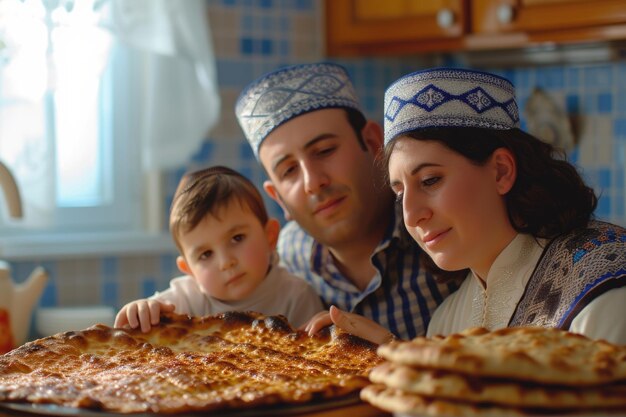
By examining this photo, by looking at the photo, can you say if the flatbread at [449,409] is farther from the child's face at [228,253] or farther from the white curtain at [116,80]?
the white curtain at [116,80]

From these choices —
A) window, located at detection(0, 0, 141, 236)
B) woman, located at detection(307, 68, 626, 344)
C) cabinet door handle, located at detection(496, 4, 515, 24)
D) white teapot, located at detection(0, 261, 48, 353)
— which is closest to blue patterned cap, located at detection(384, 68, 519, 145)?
woman, located at detection(307, 68, 626, 344)

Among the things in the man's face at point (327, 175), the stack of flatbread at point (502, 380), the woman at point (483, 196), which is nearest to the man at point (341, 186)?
the man's face at point (327, 175)

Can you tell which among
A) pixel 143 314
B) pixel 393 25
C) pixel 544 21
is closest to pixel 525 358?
pixel 143 314

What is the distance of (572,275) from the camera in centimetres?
113

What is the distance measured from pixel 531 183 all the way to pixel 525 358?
0.59 m

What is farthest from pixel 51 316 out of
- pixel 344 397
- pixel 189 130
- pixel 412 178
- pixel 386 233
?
pixel 344 397

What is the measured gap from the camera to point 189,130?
8.89 feet

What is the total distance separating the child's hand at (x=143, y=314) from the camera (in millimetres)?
1309

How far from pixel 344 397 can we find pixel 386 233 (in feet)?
2.68

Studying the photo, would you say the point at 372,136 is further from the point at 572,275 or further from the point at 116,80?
the point at 116,80

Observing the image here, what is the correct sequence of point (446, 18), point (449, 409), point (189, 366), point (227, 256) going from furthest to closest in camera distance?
point (446, 18) < point (227, 256) < point (189, 366) < point (449, 409)

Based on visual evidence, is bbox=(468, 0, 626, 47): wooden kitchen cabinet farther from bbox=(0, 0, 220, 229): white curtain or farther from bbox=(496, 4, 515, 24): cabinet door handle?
bbox=(0, 0, 220, 229): white curtain

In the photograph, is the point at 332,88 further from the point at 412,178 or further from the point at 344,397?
the point at 344,397

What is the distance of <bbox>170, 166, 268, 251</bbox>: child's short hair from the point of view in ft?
5.22
